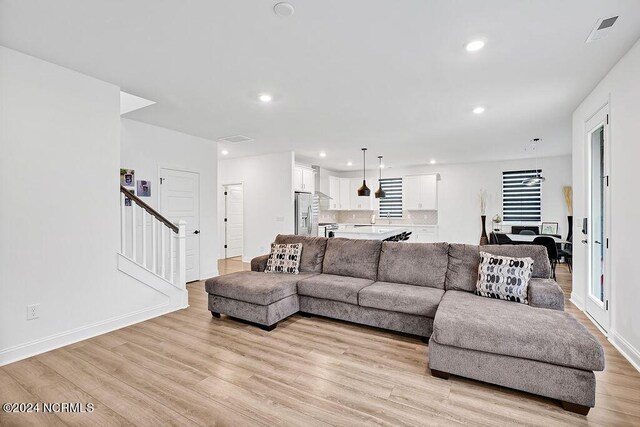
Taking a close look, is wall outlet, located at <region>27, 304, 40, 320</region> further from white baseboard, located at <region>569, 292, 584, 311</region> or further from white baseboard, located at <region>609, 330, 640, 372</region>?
white baseboard, located at <region>569, 292, 584, 311</region>

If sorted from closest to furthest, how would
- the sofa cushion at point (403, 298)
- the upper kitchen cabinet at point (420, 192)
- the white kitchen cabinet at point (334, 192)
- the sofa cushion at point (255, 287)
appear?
the sofa cushion at point (403, 298)
the sofa cushion at point (255, 287)
the upper kitchen cabinet at point (420, 192)
the white kitchen cabinet at point (334, 192)

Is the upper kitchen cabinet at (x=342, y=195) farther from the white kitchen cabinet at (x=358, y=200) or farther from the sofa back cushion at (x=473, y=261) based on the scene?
the sofa back cushion at (x=473, y=261)

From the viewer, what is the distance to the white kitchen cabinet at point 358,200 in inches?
382

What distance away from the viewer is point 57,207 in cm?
290

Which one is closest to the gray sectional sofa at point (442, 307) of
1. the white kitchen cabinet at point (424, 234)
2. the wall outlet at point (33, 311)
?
the wall outlet at point (33, 311)

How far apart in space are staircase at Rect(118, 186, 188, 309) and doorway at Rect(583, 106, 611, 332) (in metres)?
4.81

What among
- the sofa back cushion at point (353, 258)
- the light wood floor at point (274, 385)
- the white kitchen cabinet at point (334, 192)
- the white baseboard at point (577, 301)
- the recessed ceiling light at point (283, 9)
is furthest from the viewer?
the white kitchen cabinet at point (334, 192)

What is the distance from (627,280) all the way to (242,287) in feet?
11.8

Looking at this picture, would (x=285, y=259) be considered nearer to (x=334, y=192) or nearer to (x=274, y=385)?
(x=274, y=385)

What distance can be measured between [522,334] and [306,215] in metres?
5.55

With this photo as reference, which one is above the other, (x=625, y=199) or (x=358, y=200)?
(x=358, y=200)

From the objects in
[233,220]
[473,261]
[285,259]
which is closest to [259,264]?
[285,259]

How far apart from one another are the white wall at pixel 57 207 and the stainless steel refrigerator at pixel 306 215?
3.97m

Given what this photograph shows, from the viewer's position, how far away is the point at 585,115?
376cm
